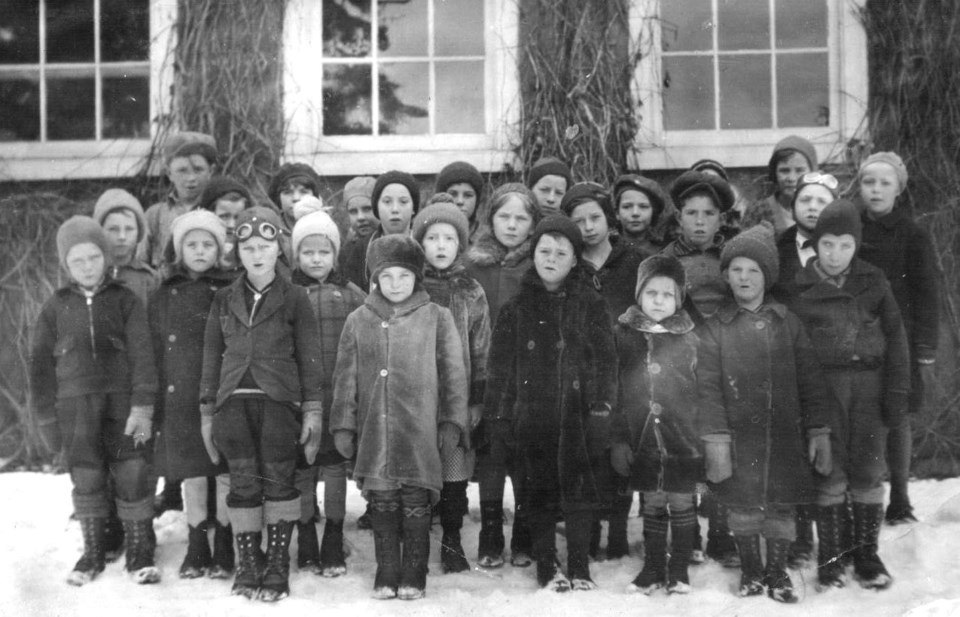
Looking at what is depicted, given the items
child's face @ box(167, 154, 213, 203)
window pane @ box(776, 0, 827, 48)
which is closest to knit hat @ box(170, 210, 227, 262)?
child's face @ box(167, 154, 213, 203)

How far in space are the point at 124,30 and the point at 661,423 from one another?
13.8 feet

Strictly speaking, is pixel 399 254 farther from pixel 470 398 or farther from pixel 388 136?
pixel 388 136

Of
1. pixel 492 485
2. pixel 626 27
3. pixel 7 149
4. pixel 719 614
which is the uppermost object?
pixel 626 27

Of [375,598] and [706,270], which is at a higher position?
[706,270]

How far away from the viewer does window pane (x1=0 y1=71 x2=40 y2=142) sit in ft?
22.0

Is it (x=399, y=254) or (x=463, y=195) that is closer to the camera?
(x=399, y=254)

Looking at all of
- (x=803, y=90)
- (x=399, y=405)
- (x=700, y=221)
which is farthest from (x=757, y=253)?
(x=803, y=90)

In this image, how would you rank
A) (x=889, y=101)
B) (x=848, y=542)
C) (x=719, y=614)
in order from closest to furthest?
(x=719, y=614) → (x=848, y=542) → (x=889, y=101)

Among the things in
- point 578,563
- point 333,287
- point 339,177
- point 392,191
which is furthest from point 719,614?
point 339,177

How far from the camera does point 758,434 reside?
449cm

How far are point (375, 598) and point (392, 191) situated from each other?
77.2 inches

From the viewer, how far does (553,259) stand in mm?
4613

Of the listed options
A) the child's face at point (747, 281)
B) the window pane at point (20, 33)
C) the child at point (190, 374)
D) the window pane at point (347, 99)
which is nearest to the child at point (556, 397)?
the child's face at point (747, 281)

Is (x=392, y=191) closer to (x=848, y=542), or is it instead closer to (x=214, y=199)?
(x=214, y=199)
